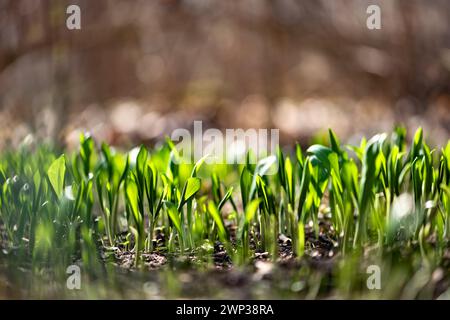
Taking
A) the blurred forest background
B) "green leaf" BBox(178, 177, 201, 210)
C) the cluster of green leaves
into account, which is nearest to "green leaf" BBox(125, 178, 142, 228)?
the cluster of green leaves

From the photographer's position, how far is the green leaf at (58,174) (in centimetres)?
130

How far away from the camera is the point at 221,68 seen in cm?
566

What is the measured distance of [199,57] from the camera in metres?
5.75

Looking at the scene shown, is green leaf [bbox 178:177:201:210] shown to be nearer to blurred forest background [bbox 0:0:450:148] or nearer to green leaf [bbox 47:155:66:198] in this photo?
green leaf [bbox 47:155:66:198]

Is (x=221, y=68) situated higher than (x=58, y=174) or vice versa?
(x=221, y=68)

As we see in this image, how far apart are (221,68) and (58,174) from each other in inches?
175

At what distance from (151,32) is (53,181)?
13.9 feet

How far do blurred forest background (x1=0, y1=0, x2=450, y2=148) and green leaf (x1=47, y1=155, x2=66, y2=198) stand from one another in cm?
114

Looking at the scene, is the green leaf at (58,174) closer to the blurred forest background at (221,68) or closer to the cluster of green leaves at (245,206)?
the cluster of green leaves at (245,206)

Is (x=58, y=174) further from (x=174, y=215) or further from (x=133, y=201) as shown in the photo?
(x=174, y=215)

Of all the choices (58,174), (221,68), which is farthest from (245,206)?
(221,68)

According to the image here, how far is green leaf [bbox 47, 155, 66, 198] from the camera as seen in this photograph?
1304 millimetres

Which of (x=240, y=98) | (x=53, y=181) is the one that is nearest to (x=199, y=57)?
(x=240, y=98)

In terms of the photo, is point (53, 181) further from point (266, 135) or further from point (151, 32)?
point (151, 32)
